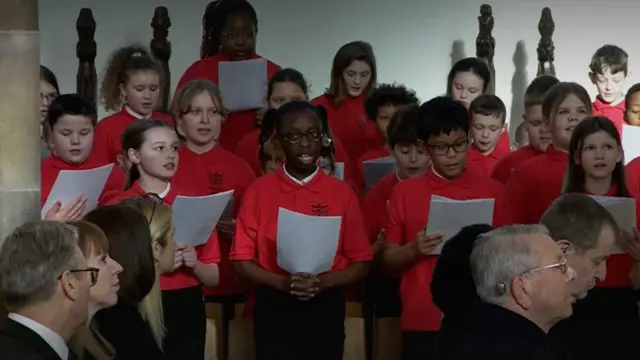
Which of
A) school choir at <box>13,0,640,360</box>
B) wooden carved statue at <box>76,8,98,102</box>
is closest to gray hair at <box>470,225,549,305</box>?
school choir at <box>13,0,640,360</box>

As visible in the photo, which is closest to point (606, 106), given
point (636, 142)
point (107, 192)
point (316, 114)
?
point (636, 142)

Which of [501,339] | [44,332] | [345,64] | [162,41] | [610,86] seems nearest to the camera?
[44,332]

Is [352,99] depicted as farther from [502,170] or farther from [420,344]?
[420,344]

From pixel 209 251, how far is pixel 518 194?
117cm

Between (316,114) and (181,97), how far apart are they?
0.64 meters

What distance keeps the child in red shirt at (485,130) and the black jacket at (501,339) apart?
2.52m

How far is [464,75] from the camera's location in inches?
227

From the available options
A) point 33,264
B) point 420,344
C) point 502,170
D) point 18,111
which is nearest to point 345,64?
point 502,170

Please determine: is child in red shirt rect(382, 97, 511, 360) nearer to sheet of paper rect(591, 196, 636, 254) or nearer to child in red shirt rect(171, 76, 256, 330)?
sheet of paper rect(591, 196, 636, 254)

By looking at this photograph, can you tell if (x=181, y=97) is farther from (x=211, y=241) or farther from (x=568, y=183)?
(x=568, y=183)

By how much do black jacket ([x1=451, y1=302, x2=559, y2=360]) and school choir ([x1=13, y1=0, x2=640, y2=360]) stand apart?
3.32 ft

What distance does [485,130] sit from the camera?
5461 millimetres

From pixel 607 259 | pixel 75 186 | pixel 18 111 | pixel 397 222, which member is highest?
pixel 18 111

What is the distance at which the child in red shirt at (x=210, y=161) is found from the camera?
189 inches
